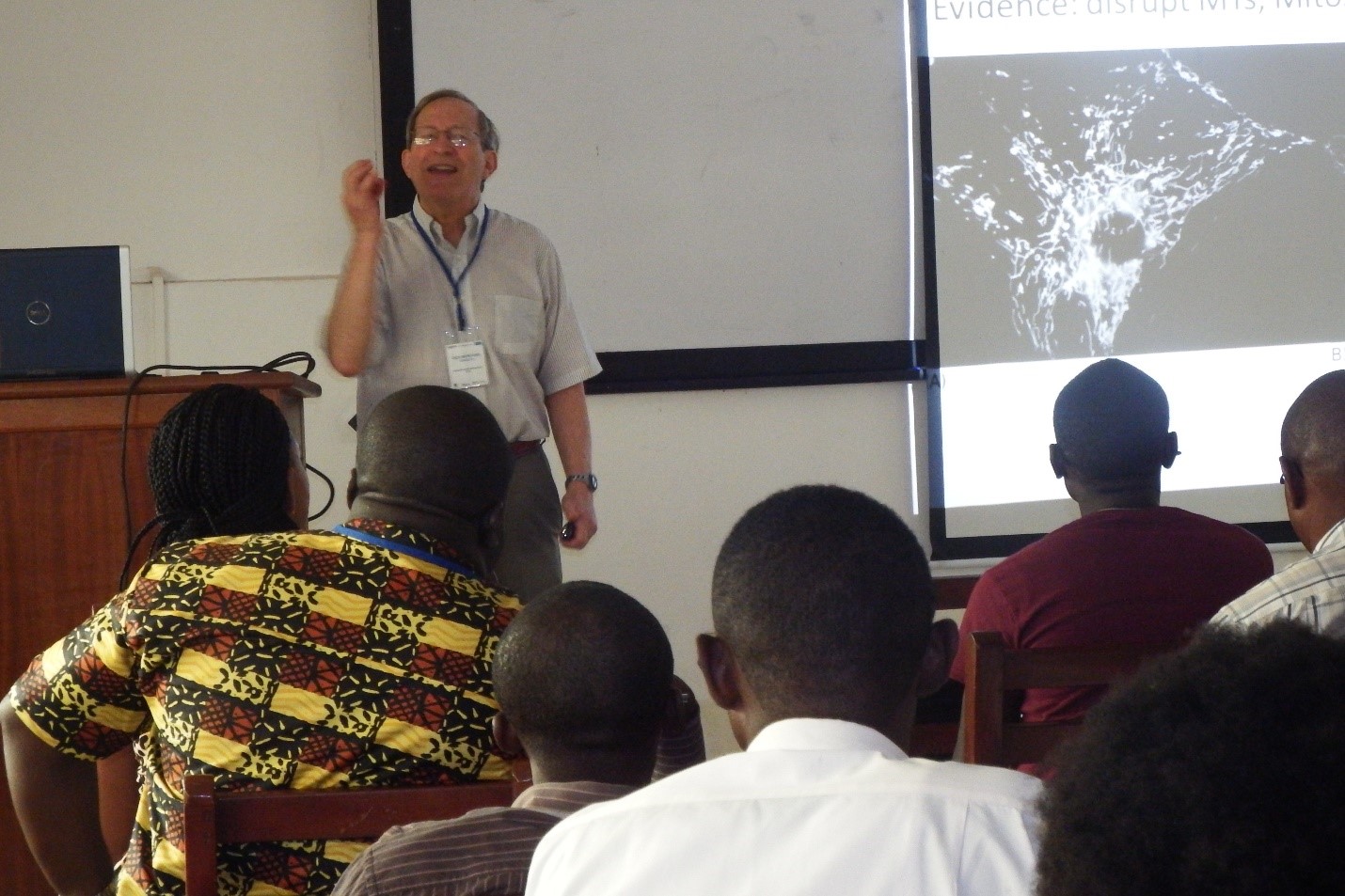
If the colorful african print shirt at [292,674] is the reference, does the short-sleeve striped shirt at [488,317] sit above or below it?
above

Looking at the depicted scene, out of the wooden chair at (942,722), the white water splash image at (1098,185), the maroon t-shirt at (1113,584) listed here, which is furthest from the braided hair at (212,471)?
the white water splash image at (1098,185)

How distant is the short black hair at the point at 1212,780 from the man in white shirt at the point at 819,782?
0.88 feet

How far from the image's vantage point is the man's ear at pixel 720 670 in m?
1.16

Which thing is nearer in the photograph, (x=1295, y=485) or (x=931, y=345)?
(x=1295, y=485)

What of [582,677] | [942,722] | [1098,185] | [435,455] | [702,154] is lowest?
[942,722]

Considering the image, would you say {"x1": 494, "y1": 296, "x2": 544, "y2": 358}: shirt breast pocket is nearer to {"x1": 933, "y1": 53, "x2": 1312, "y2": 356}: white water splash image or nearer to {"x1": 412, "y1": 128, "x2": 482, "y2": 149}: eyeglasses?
{"x1": 412, "y1": 128, "x2": 482, "y2": 149}: eyeglasses

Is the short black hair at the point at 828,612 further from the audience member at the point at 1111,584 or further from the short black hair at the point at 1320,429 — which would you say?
the short black hair at the point at 1320,429

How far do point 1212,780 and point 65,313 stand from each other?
99.7 inches

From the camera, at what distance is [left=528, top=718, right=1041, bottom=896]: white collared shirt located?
0.88 metres

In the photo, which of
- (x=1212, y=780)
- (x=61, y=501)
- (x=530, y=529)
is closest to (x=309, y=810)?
(x=1212, y=780)

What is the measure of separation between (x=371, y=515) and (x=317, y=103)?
2.80 meters

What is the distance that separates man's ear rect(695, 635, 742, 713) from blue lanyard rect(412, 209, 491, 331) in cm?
193

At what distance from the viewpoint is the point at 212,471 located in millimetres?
1918

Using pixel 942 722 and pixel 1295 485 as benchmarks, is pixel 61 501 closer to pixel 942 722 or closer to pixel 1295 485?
pixel 942 722
